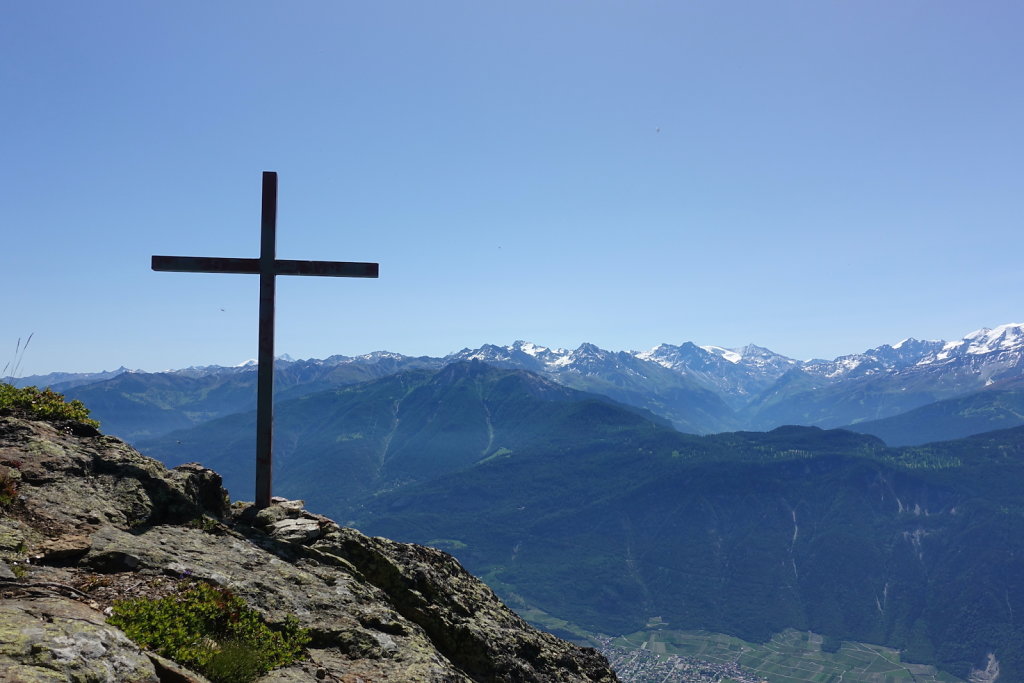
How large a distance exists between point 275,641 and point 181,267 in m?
10.6

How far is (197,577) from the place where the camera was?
11609 mm

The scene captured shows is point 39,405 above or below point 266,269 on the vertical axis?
below

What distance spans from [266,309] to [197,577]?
785 centimetres

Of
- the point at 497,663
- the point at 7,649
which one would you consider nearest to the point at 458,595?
the point at 497,663

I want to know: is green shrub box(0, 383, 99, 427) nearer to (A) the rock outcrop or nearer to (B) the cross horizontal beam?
(A) the rock outcrop

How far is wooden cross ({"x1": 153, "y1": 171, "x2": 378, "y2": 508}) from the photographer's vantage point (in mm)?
17109

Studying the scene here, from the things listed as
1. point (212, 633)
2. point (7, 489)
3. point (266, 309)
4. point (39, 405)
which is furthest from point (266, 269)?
point (212, 633)

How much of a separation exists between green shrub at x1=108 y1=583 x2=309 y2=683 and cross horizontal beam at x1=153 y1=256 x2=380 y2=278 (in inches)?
339

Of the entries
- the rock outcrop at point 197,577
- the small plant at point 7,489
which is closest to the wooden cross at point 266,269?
the rock outcrop at point 197,577

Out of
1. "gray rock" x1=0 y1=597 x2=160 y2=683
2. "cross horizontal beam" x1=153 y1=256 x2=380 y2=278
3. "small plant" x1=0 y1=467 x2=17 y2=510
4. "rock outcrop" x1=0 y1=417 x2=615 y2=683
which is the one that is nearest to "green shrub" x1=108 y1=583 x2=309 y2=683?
"rock outcrop" x1=0 y1=417 x2=615 y2=683

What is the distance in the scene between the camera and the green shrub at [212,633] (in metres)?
9.16

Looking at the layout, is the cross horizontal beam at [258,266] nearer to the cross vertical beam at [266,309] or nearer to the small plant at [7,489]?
the cross vertical beam at [266,309]

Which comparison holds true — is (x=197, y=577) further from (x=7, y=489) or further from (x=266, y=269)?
(x=266, y=269)

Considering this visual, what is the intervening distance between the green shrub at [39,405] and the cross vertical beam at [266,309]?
3.93m
